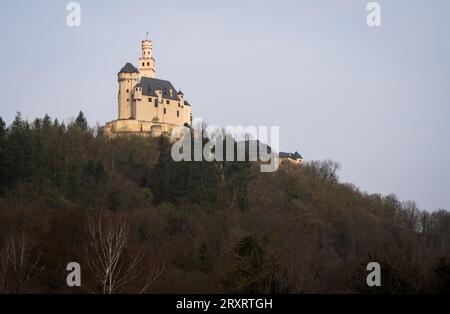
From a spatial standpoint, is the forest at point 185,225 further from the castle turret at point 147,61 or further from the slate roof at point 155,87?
the castle turret at point 147,61

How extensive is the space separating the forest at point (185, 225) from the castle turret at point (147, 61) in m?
15.9

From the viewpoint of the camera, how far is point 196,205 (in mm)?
63469

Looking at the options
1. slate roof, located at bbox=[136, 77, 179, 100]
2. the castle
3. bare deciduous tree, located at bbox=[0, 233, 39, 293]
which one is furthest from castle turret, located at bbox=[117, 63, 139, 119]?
bare deciduous tree, located at bbox=[0, 233, 39, 293]

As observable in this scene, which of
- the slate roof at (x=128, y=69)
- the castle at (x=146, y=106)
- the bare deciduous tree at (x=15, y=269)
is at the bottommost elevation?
the bare deciduous tree at (x=15, y=269)

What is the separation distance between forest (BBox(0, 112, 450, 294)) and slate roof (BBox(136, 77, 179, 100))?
8.94m

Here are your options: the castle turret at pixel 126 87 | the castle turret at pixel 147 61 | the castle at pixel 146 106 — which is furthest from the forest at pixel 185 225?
the castle turret at pixel 147 61

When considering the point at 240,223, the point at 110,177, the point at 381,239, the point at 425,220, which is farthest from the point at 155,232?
the point at 425,220

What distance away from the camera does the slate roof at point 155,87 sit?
90000 millimetres

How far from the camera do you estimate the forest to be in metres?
32.3

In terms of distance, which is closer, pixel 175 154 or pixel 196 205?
pixel 196 205

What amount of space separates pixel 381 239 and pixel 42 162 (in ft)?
101

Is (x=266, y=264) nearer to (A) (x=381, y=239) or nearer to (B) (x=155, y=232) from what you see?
(B) (x=155, y=232)

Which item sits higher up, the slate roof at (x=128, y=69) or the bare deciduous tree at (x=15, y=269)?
the slate roof at (x=128, y=69)

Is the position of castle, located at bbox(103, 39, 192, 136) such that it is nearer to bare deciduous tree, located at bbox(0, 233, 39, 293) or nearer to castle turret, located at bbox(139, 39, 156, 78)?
castle turret, located at bbox(139, 39, 156, 78)
